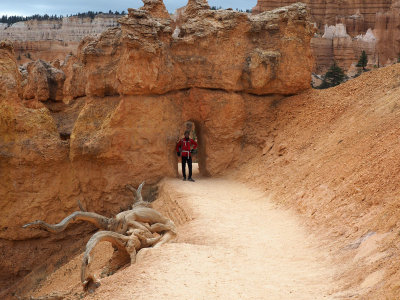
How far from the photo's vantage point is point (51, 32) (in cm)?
7475

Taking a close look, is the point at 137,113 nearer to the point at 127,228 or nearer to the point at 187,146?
the point at 187,146

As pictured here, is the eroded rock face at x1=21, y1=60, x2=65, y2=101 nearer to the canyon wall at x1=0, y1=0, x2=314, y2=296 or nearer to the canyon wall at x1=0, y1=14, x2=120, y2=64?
the canyon wall at x1=0, y1=0, x2=314, y2=296

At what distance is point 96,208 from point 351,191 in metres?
7.84

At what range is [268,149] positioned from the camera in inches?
497

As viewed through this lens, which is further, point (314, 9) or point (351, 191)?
point (314, 9)

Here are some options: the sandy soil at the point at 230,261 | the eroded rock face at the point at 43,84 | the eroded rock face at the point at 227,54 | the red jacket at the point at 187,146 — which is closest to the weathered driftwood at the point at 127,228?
the sandy soil at the point at 230,261

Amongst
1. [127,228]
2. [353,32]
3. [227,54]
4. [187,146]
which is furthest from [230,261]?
[353,32]

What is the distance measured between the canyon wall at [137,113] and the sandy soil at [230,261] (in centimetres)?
282

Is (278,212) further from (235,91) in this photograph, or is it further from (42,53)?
(42,53)

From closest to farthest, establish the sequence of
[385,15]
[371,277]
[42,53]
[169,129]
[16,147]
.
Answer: [371,277] → [16,147] → [169,129] → [385,15] → [42,53]

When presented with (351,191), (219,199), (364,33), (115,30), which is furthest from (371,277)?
(364,33)

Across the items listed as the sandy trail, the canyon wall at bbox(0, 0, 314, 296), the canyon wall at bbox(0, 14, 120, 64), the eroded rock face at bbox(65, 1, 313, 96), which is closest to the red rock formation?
the canyon wall at bbox(0, 14, 120, 64)

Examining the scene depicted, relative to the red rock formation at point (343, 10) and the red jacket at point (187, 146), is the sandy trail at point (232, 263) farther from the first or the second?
the red rock formation at point (343, 10)

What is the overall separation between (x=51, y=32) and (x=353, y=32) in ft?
157
